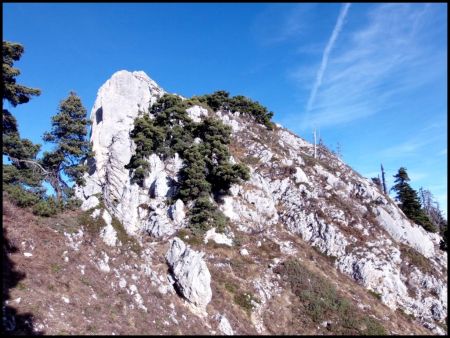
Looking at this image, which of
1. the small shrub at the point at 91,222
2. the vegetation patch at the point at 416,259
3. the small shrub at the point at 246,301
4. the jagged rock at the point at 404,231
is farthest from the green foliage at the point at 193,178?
the vegetation patch at the point at 416,259

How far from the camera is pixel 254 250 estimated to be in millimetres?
34406

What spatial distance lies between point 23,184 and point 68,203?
4198mm

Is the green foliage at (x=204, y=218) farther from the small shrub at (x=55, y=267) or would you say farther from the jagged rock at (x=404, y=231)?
the jagged rock at (x=404, y=231)

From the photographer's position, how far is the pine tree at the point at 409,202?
53.5m

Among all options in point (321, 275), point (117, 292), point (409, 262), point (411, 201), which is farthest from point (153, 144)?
point (411, 201)

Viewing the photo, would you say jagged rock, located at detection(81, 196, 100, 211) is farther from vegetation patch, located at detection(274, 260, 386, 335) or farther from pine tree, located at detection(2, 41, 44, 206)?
vegetation patch, located at detection(274, 260, 386, 335)

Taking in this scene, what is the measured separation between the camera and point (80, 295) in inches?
829

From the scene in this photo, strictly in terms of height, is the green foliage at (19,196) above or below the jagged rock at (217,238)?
above

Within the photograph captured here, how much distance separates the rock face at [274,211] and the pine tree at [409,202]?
4063mm

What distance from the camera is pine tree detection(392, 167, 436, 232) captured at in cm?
5353

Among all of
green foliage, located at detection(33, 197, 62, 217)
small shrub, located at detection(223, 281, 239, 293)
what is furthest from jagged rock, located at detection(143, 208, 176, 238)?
green foliage, located at detection(33, 197, 62, 217)

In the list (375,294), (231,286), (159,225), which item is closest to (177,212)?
(159,225)

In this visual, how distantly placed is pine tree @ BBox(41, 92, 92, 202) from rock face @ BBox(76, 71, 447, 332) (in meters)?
2.34

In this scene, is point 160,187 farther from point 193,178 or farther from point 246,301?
point 246,301
